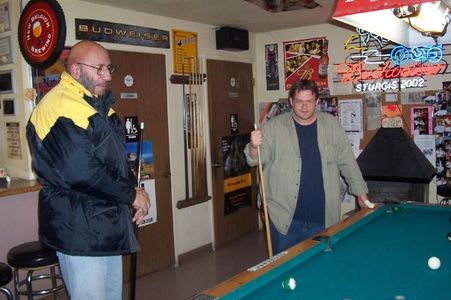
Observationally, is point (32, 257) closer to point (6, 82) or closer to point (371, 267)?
point (6, 82)

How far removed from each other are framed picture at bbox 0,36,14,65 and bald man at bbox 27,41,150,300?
1.42 meters

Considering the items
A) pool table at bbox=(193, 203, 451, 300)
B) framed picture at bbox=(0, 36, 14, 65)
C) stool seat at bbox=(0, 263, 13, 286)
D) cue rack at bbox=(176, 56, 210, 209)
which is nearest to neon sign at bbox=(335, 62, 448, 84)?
cue rack at bbox=(176, 56, 210, 209)

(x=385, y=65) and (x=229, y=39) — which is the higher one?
(x=229, y=39)

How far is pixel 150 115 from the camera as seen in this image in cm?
397

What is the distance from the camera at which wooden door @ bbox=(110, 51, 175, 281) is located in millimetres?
3764

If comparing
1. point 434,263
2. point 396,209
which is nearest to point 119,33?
point 396,209

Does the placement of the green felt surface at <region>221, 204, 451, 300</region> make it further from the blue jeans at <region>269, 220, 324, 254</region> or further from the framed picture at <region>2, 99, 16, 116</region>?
the framed picture at <region>2, 99, 16, 116</region>

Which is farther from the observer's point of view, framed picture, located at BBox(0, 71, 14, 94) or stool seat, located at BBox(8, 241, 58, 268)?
framed picture, located at BBox(0, 71, 14, 94)

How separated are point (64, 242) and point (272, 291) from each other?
3.20 feet

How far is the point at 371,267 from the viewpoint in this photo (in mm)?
1732

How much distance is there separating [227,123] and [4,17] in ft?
7.65

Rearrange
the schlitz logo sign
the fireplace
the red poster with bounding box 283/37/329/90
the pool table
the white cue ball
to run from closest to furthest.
→ the pool table < the white cue ball < the schlitz logo sign < the fireplace < the red poster with bounding box 283/37/329/90

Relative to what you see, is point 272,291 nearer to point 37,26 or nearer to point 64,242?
point 64,242

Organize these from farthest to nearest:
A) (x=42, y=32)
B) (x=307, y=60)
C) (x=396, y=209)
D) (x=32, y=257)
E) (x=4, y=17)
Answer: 1. (x=307, y=60)
2. (x=4, y=17)
3. (x=42, y=32)
4. (x=396, y=209)
5. (x=32, y=257)
